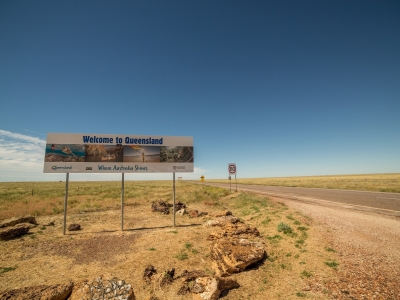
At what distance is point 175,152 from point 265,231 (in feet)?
22.6

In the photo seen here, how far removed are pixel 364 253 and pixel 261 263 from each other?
3279mm

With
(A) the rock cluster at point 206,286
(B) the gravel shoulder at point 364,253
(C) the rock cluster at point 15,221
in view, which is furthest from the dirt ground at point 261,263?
(C) the rock cluster at point 15,221

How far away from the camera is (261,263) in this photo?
6.66m

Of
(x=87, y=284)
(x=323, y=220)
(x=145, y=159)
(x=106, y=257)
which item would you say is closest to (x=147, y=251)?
(x=106, y=257)

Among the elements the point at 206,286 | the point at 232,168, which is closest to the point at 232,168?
the point at 232,168

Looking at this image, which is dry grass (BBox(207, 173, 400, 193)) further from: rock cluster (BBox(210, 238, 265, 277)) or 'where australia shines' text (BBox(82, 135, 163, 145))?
'where australia shines' text (BBox(82, 135, 163, 145))

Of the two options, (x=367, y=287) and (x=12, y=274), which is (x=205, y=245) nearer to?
(x=367, y=287)

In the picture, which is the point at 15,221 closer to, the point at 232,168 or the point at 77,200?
the point at 77,200

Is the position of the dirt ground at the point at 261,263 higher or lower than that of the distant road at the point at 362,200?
lower

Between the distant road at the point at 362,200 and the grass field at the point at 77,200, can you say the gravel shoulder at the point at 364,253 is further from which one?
the grass field at the point at 77,200

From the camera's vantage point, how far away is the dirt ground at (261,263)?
509 cm

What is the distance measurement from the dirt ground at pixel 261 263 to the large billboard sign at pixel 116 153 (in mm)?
3672

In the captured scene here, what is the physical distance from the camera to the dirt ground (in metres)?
5.09

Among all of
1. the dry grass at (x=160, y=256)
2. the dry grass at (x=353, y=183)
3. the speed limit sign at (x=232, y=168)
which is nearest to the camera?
the dry grass at (x=160, y=256)
